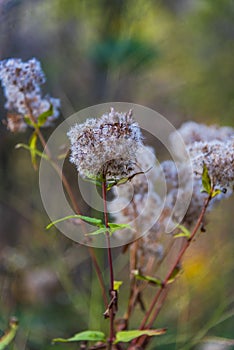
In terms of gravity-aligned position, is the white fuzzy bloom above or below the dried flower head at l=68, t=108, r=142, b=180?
above

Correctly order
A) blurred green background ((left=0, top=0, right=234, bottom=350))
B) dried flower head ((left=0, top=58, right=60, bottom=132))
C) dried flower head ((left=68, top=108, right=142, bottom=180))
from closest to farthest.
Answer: dried flower head ((left=68, top=108, right=142, bottom=180)), dried flower head ((left=0, top=58, right=60, bottom=132)), blurred green background ((left=0, top=0, right=234, bottom=350))

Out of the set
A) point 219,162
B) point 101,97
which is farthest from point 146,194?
point 101,97

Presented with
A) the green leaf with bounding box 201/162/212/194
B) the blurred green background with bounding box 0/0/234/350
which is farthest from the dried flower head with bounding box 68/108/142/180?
the blurred green background with bounding box 0/0/234/350

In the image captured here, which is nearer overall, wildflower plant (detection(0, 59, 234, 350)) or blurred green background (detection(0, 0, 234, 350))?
wildflower plant (detection(0, 59, 234, 350))

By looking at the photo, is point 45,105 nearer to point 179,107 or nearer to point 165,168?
point 165,168

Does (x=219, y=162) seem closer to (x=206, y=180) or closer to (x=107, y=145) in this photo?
(x=206, y=180)

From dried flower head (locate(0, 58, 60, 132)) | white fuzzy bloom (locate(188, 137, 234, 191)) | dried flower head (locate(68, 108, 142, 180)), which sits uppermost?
dried flower head (locate(0, 58, 60, 132))

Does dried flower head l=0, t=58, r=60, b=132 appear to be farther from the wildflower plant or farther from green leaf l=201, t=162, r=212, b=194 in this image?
green leaf l=201, t=162, r=212, b=194
